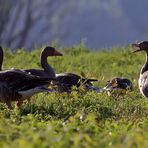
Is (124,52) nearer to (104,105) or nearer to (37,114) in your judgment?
(104,105)

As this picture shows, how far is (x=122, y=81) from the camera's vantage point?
14102 millimetres

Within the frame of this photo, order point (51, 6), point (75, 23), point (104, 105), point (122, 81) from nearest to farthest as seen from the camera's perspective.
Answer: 1. point (104, 105)
2. point (122, 81)
3. point (51, 6)
4. point (75, 23)

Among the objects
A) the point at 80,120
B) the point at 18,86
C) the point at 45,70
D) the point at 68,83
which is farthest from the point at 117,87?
the point at 80,120

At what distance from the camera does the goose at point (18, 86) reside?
1146 cm

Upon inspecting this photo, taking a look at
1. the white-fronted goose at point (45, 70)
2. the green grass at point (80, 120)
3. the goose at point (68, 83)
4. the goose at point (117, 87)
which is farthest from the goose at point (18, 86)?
the white-fronted goose at point (45, 70)

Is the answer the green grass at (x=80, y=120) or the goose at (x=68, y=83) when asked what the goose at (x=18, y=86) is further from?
the goose at (x=68, y=83)

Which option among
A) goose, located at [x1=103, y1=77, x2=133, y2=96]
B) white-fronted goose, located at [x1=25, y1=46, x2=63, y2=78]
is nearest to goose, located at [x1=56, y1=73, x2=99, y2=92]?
white-fronted goose, located at [x1=25, y1=46, x2=63, y2=78]

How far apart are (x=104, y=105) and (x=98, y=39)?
7002 cm

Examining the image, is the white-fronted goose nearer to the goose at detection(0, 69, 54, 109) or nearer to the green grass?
the green grass

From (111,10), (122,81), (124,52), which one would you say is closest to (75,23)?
(111,10)

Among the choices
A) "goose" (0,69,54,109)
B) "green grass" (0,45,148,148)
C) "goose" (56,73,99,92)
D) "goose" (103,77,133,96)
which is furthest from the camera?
"goose" (56,73,99,92)

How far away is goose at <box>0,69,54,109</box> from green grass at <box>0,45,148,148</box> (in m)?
Result: 0.20

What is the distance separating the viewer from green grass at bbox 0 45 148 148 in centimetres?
746

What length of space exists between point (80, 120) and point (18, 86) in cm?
251
